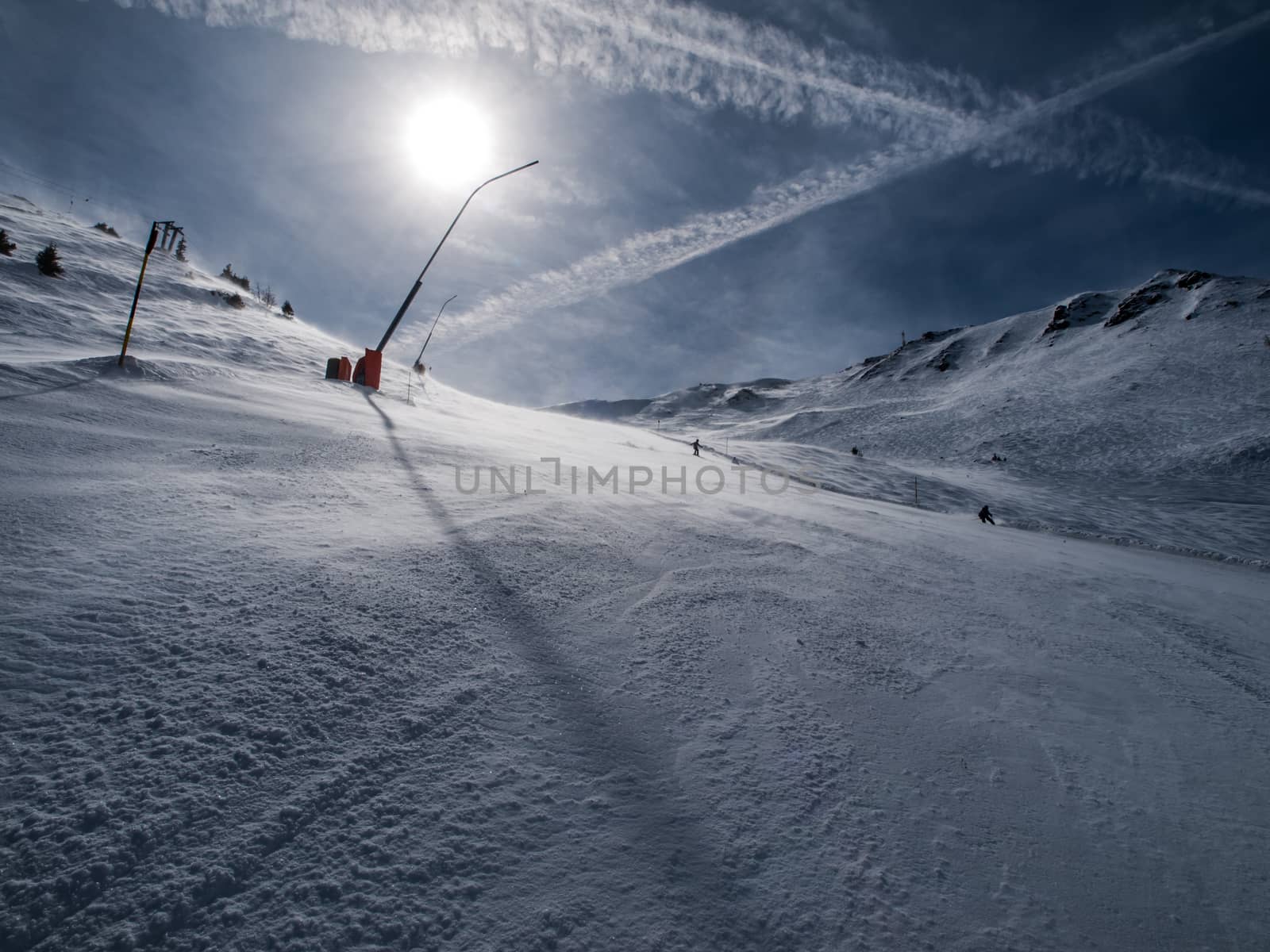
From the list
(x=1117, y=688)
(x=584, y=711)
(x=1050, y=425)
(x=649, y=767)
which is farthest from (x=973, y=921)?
(x=1050, y=425)

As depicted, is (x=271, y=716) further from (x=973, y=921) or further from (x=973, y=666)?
(x=973, y=666)

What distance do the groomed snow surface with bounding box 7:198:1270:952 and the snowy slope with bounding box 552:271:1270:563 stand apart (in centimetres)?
1860

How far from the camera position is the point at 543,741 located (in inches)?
73.7

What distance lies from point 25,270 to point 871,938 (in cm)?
1957

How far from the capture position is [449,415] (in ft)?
39.6

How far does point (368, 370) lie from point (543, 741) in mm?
13050

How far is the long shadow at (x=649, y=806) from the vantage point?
4.43 ft

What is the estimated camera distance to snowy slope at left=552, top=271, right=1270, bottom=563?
2173 cm

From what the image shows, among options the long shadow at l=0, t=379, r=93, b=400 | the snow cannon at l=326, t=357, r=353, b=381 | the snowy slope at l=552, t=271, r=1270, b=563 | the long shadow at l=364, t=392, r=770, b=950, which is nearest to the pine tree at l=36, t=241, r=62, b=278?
the snow cannon at l=326, t=357, r=353, b=381

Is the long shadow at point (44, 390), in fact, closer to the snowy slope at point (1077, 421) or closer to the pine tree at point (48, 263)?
the pine tree at point (48, 263)

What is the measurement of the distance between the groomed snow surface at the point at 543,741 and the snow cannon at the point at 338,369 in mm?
8290

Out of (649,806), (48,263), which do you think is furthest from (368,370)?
(649,806)

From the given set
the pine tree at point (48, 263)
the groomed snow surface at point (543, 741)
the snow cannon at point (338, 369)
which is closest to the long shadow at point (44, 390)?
the groomed snow surface at point (543, 741)

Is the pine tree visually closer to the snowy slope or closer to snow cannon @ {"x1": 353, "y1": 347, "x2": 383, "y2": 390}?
snow cannon @ {"x1": 353, "y1": 347, "x2": 383, "y2": 390}
